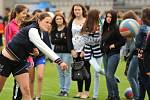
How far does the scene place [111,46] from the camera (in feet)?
33.4

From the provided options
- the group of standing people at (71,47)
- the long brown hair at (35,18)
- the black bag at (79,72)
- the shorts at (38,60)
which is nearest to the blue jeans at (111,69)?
the group of standing people at (71,47)

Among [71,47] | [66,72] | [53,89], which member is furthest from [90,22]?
[53,89]

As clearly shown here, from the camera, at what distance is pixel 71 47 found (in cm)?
1083

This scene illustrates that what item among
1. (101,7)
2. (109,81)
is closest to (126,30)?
(109,81)

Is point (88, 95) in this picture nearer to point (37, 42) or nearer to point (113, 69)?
point (113, 69)

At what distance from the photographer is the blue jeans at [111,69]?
10.2 meters

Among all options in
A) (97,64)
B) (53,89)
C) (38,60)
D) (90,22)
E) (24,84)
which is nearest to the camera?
(24,84)

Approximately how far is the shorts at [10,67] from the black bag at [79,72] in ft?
8.41

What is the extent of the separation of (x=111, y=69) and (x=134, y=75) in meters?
0.50

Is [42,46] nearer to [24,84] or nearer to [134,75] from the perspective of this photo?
[24,84]

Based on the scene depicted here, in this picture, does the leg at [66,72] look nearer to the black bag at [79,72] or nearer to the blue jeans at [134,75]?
the black bag at [79,72]

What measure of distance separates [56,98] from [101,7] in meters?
28.4

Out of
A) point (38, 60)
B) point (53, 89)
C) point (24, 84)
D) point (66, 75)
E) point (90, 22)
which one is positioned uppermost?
point (90, 22)

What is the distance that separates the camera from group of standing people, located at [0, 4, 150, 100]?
26.5ft
